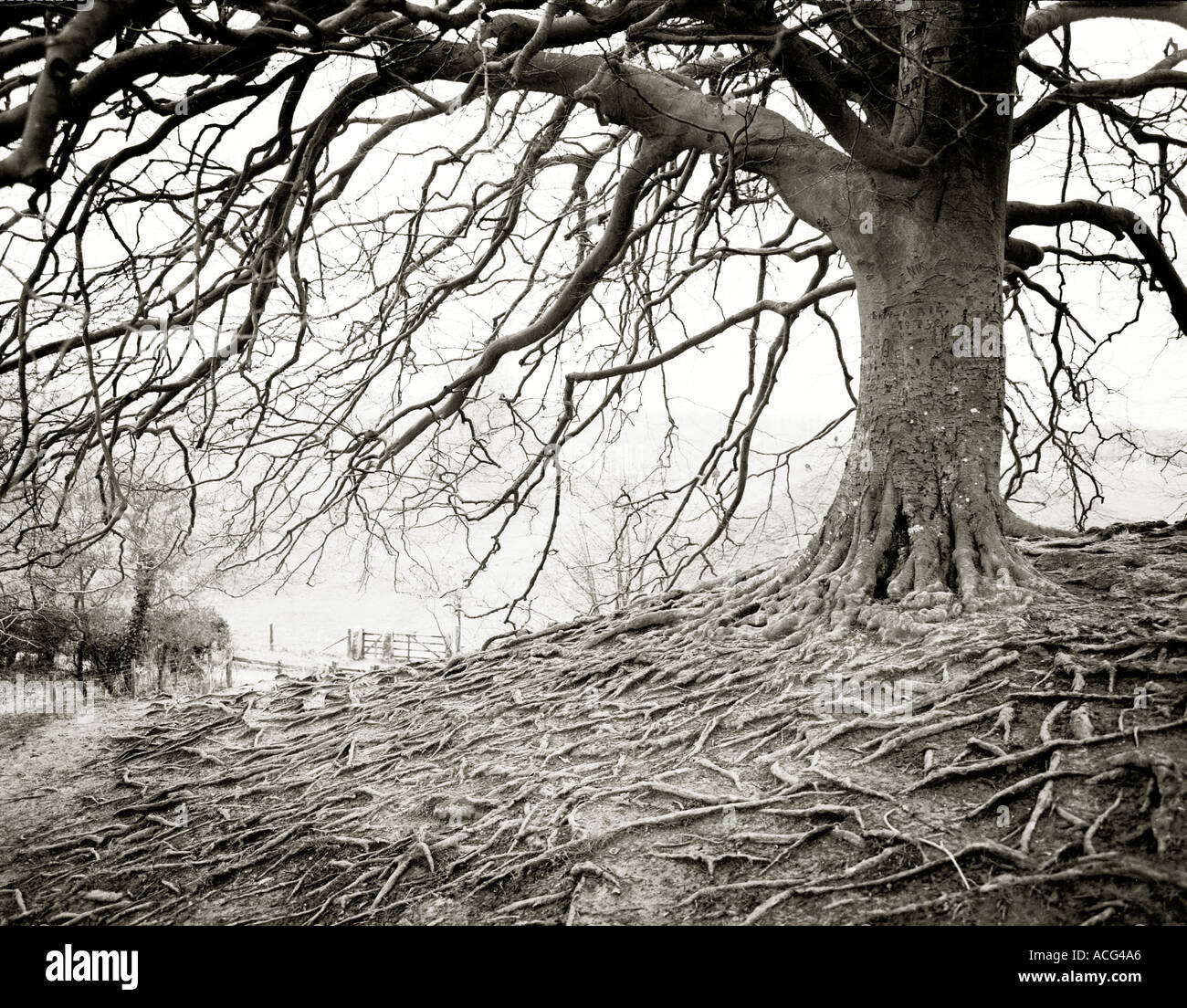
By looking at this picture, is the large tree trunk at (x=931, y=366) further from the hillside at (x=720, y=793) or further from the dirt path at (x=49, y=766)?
the dirt path at (x=49, y=766)

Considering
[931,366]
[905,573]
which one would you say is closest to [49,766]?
[905,573]

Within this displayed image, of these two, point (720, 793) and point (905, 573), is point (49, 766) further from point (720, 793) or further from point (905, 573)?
point (905, 573)

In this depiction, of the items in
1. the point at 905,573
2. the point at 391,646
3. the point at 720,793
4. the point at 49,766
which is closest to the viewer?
the point at 720,793

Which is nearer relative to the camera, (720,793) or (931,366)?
(720,793)

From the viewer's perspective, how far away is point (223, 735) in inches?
234

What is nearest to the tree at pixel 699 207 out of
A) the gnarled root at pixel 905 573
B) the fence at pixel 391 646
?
the gnarled root at pixel 905 573

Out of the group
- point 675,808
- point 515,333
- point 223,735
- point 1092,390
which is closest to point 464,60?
point 515,333

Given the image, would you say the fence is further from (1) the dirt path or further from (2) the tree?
(2) the tree

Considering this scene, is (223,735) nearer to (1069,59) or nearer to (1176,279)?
(1069,59)

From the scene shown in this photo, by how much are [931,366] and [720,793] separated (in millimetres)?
2479

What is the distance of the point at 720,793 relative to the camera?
10.5ft

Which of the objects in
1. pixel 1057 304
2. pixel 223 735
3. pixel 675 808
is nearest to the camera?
pixel 675 808

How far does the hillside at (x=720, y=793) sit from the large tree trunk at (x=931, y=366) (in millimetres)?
349

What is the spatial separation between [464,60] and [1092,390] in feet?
21.0
